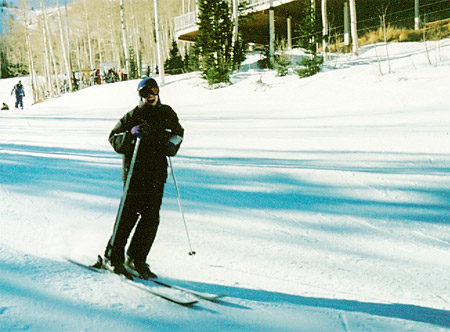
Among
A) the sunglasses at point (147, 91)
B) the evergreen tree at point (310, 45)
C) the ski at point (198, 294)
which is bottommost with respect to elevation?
the ski at point (198, 294)

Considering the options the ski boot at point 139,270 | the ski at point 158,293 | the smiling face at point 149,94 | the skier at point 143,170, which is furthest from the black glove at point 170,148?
the ski at point 158,293

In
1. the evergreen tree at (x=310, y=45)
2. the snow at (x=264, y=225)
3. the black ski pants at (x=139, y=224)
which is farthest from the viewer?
the evergreen tree at (x=310, y=45)

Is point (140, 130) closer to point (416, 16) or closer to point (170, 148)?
point (170, 148)

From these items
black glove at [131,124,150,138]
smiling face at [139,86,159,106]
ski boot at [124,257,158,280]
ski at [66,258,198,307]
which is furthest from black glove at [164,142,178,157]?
ski at [66,258,198,307]

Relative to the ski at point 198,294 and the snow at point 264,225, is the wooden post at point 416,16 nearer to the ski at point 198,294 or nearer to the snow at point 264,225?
the snow at point 264,225

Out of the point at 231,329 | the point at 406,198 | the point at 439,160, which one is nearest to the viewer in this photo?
the point at 231,329

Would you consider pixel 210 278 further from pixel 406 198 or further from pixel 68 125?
pixel 68 125

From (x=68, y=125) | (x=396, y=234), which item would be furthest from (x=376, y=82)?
(x=68, y=125)

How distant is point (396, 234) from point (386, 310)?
156 cm

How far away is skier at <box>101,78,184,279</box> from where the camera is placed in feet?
9.70

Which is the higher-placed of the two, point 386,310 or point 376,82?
point 376,82

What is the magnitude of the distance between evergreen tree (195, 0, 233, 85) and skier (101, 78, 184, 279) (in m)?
15.4

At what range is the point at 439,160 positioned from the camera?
5980mm

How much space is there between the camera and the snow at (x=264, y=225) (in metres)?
2.58
